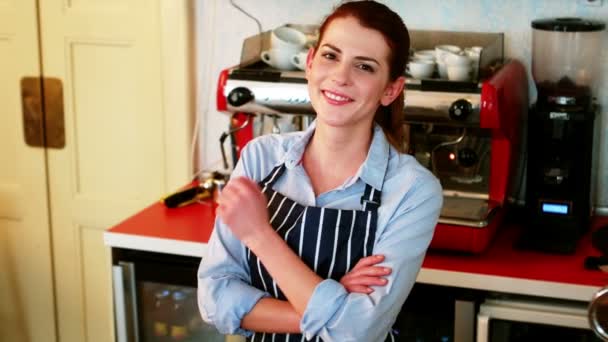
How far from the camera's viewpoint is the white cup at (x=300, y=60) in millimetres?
2506

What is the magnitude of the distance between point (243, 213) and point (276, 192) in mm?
126

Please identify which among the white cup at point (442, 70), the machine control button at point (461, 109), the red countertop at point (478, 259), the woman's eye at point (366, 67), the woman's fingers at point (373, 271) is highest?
the woman's eye at point (366, 67)

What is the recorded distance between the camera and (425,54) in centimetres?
252

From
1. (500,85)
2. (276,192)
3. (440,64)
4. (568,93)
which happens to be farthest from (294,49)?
(276,192)

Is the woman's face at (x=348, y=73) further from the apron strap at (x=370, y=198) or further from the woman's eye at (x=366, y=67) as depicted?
the apron strap at (x=370, y=198)

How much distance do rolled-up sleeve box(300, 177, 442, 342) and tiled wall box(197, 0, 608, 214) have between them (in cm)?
110

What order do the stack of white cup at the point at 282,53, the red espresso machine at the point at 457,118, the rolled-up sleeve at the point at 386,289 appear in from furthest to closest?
the stack of white cup at the point at 282,53 → the red espresso machine at the point at 457,118 → the rolled-up sleeve at the point at 386,289

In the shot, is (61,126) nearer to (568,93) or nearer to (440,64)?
(440,64)

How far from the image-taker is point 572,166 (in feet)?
7.87

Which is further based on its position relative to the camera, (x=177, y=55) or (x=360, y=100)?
(x=177, y=55)

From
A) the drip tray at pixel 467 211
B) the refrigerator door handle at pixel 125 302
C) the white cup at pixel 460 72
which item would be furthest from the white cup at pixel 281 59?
the refrigerator door handle at pixel 125 302

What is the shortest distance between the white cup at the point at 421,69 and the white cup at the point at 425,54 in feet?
0.13

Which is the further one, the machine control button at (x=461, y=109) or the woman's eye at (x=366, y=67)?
the machine control button at (x=461, y=109)

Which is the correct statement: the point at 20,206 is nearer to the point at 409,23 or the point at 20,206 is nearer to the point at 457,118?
the point at 409,23
